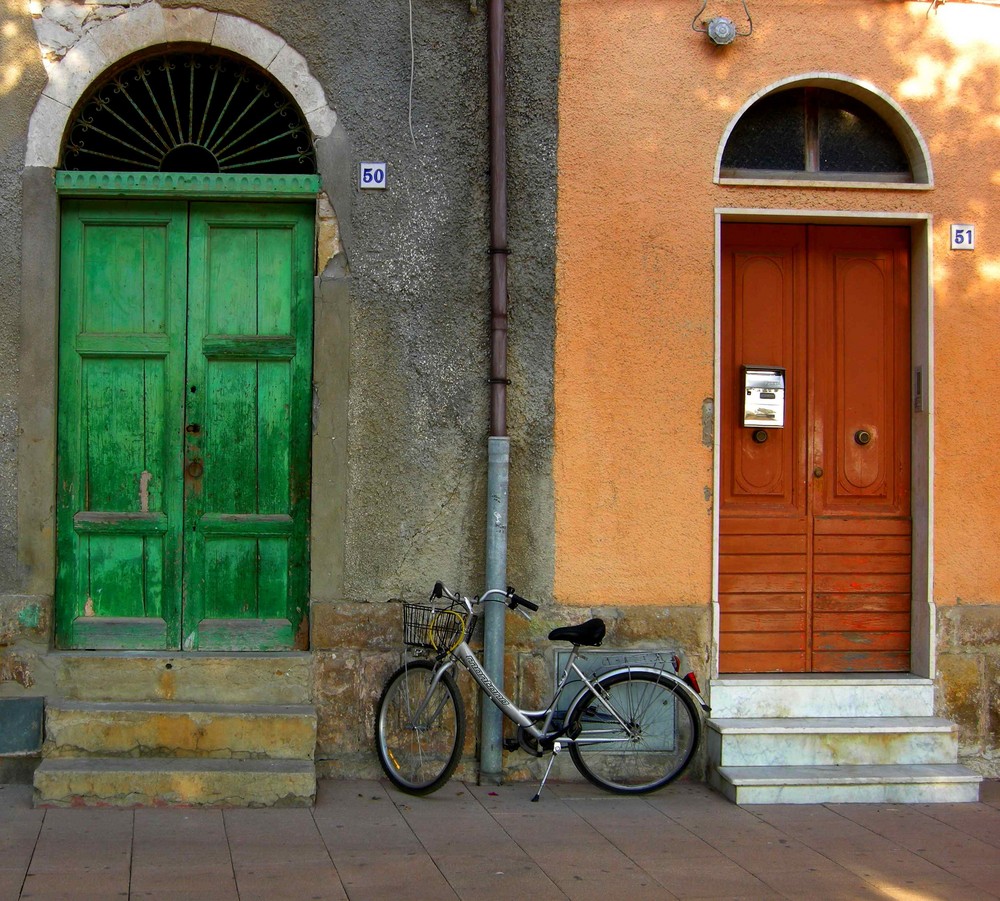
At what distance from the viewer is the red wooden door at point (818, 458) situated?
6.53 metres

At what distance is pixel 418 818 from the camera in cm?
547

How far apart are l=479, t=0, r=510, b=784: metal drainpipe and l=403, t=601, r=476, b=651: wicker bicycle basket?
0.77 feet

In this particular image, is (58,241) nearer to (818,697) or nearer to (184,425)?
(184,425)

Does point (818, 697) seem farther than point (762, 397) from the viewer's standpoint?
No

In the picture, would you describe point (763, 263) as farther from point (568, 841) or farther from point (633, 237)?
point (568, 841)

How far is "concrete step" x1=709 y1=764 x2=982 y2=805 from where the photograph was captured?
5816 millimetres

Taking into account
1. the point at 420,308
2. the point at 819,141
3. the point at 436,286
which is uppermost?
the point at 819,141

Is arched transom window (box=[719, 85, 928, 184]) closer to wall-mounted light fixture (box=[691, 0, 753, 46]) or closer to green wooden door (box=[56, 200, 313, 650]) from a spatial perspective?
wall-mounted light fixture (box=[691, 0, 753, 46])

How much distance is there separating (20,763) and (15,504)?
1.31 m

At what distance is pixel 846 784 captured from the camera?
19.2 ft

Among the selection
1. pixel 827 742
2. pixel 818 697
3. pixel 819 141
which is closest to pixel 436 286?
pixel 819 141

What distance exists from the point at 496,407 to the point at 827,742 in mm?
2471

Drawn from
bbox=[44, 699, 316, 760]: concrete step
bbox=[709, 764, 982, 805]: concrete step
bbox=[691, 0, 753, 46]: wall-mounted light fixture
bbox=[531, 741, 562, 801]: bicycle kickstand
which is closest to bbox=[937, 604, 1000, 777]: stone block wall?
bbox=[709, 764, 982, 805]: concrete step

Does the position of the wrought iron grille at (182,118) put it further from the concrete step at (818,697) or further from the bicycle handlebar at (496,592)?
the concrete step at (818,697)
